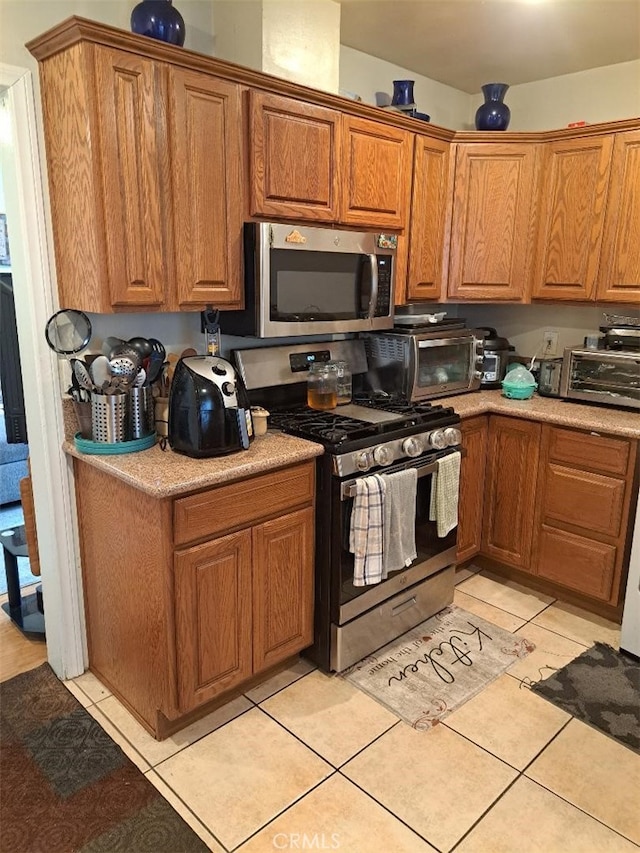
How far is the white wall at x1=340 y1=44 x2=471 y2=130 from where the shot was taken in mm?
3035

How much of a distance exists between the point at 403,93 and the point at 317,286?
3.82ft

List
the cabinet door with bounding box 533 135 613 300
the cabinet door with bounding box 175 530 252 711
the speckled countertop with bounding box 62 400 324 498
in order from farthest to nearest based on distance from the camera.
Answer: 1. the cabinet door with bounding box 533 135 613 300
2. the cabinet door with bounding box 175 530 252 711
3. the speckled countertop with bounding box 62 400 324 498

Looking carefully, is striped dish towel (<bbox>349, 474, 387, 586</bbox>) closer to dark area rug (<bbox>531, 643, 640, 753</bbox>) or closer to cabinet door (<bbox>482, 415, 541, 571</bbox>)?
dark area rug (<bbox>531, 643, 640, 753</bbox>)

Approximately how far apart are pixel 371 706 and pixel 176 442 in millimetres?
1201

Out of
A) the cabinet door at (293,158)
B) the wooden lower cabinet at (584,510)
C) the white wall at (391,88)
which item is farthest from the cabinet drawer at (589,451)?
the white wall at (391,88)

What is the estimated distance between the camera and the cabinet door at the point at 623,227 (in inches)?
111

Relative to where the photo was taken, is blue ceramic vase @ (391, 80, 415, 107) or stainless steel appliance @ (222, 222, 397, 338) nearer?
stainless steel appliance @ (222, 222, 397, 338)

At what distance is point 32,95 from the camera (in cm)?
196

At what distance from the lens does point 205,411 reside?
6.58 ft

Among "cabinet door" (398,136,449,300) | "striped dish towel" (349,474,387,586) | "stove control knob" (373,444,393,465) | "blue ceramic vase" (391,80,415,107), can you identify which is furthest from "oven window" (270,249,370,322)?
"blue ceramic vase" (391,80,415,107)

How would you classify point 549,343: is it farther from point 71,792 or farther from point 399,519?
point 71,792

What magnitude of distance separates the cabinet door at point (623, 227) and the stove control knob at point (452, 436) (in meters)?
1.08

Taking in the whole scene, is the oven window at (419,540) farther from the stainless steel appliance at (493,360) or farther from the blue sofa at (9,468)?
the blue sofa at (9,468)

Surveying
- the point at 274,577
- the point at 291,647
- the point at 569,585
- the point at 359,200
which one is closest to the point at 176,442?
the point at 274,577
